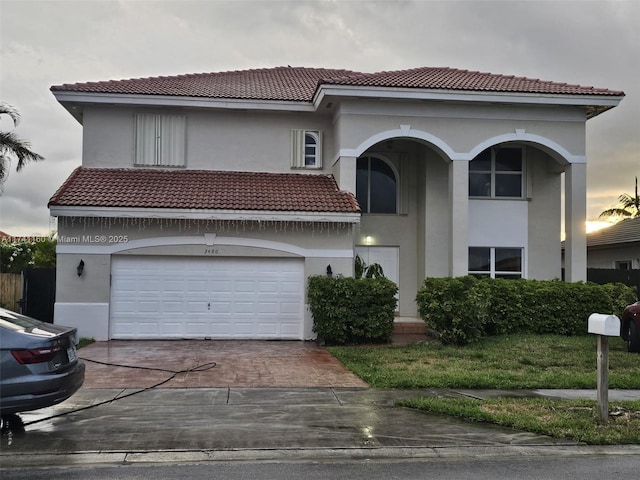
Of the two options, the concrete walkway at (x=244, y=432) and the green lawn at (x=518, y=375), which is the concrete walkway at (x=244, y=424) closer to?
the concrete walkway at (x=244, y=432)

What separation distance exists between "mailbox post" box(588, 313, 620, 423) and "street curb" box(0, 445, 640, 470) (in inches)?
31.0

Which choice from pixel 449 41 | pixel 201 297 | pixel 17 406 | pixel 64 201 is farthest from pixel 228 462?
pixel 449 41

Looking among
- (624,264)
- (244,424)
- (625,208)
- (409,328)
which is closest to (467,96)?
(409,328)

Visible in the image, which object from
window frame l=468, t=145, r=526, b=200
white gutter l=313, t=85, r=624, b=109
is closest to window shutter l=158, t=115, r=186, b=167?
white gutter l=313, t=85, r=624, b=109

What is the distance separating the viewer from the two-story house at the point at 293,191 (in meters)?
15.9

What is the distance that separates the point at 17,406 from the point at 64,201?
32.2 ft

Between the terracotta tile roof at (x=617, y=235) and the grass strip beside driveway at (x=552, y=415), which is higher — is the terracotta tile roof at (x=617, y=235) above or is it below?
above

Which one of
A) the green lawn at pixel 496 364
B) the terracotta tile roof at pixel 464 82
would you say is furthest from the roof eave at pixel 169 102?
the green lawn at pixel 496 364

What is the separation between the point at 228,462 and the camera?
6352 mm

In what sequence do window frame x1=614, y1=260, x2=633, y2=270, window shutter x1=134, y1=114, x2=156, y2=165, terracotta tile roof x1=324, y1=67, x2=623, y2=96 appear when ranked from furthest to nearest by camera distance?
1. window frame x1=614, y1=260, x2=633, y2=270
2. window shutter x1=134, y1=114, x2=156, y2=165
3. terracotta tile roof x1=324, y1=67, x2=623, y2=96

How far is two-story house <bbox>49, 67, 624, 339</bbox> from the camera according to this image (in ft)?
52.1

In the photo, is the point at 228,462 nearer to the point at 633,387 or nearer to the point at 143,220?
the point at 633,387

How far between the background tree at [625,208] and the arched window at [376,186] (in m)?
30.9

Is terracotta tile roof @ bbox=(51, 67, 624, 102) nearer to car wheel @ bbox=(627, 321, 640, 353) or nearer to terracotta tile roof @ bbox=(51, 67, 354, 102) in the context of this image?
terracotta tile roof @ bbox=(51, 67, 354, 102)
